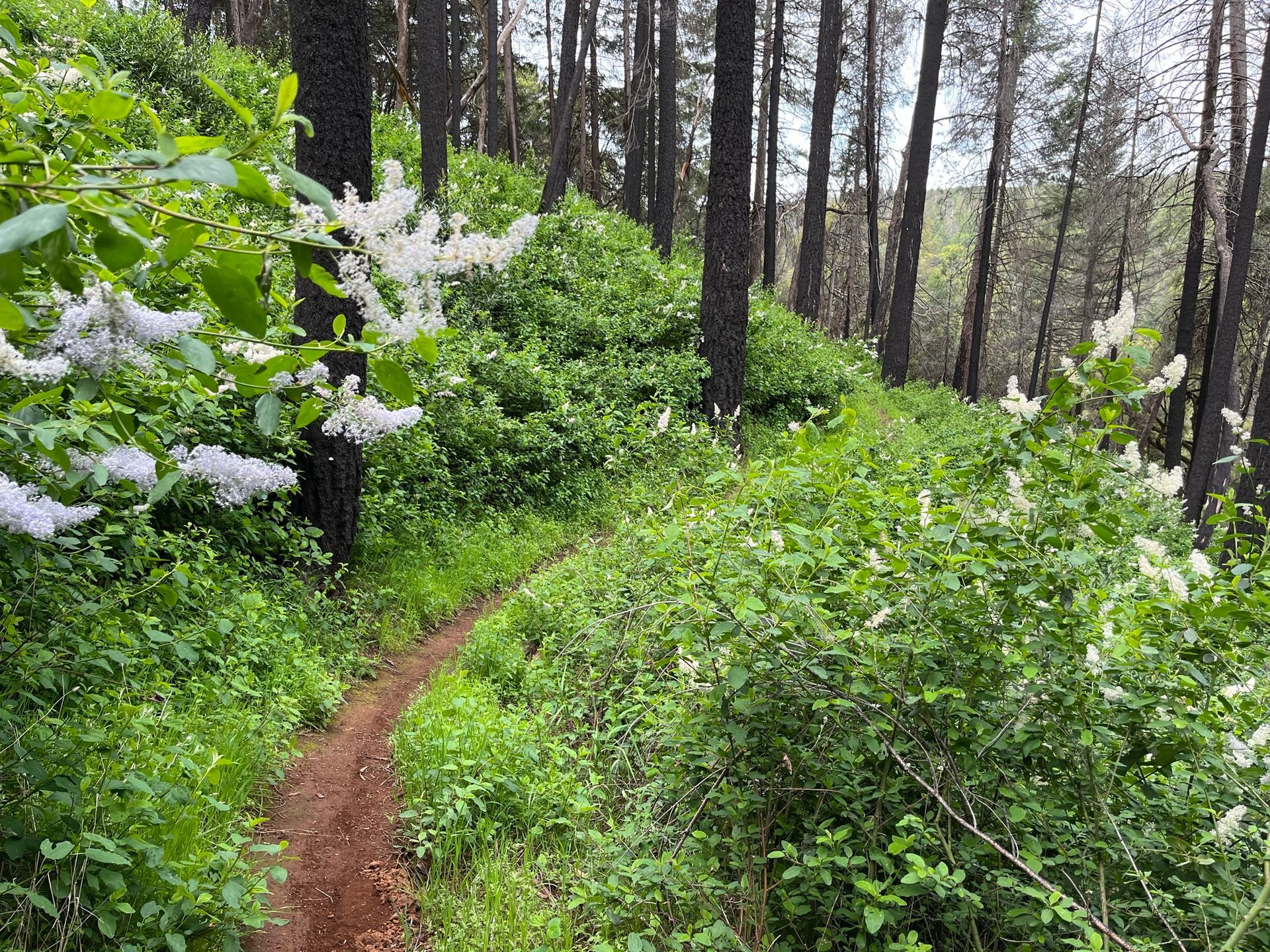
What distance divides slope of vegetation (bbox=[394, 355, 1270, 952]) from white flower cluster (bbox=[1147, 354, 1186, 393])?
76 mm

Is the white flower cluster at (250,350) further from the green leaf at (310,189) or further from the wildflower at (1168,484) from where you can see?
the wildflower at (1168,484)

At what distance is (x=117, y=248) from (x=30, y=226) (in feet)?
0.55

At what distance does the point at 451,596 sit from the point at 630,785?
302 centimetres

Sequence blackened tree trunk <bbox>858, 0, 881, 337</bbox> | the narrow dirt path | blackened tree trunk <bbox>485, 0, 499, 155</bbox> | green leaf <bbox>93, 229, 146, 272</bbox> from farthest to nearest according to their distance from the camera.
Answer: blackened tree trunk <bbox>858, 0, 881, 337</bbox>, blackened tree trunk <bbox>485, 0, 499, 155</bbox>, the narrow dirt path, green leaf <bbox>93, 229, 146, 272</bbox>

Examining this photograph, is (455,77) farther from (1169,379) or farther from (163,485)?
(163,485)

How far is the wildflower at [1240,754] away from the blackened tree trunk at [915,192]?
672 inches

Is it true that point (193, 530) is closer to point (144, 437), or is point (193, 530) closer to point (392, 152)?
point (144, 437)

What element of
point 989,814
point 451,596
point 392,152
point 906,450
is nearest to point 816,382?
point 906,450

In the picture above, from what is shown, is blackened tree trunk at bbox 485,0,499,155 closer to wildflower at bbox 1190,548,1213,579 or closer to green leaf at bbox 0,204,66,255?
wildflower at bbox 1190,548,1213,579

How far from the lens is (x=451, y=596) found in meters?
6.45

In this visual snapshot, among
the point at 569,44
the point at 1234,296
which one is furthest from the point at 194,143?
the point at 569,44

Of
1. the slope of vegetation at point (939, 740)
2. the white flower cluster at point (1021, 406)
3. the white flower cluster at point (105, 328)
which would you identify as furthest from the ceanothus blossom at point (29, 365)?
the white flower cluster at point (1021, 406)

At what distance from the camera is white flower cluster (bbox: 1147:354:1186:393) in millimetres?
2336

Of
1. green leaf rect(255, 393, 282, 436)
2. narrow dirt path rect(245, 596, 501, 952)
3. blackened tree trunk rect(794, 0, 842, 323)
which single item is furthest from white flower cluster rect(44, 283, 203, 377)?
blackened tree trunk rect(794, 0, 842, 323)
